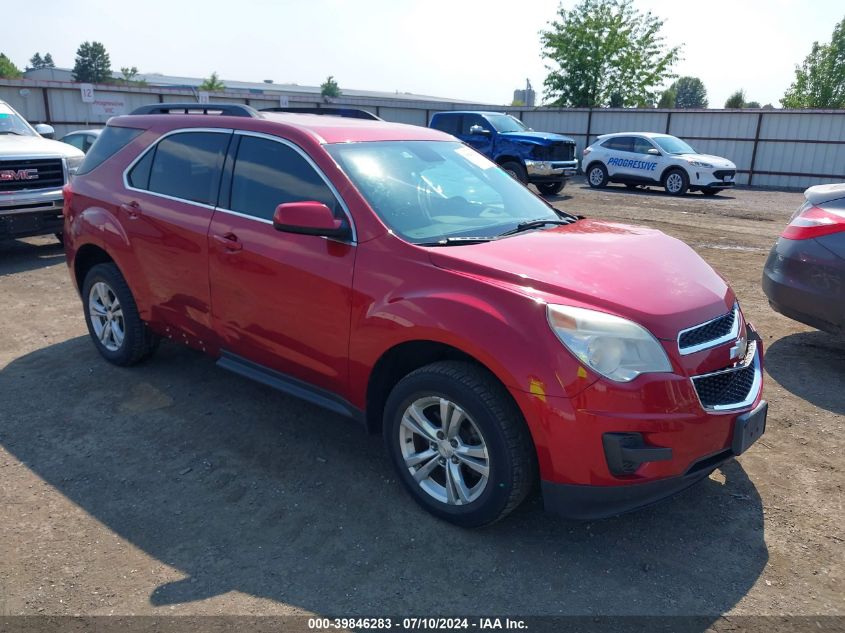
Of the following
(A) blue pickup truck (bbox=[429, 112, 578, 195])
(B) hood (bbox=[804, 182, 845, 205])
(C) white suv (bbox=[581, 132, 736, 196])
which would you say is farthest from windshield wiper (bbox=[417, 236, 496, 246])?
(C) white suv (bbox=[581, 132, 736, 196])

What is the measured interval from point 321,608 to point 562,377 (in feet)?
4.39

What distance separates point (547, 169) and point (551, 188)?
4.51 ft

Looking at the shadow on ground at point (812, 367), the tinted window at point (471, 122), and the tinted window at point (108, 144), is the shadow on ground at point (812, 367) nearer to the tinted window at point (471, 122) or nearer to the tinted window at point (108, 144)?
the tinted window at point (108, 144)

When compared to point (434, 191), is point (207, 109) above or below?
above

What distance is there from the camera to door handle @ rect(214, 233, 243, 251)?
390 centimetres

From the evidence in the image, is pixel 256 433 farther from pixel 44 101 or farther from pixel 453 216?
pixel 44 101

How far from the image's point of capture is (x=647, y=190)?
19.8m

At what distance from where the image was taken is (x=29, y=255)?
923cm

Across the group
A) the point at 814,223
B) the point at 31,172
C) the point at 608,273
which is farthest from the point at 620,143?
the point at 608,273

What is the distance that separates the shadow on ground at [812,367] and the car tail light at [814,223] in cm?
80

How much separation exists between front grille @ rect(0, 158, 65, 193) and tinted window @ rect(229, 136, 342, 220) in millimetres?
5873

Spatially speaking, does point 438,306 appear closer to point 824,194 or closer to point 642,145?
point 824,194

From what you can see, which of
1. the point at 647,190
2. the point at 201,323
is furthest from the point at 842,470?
the point at 647,190

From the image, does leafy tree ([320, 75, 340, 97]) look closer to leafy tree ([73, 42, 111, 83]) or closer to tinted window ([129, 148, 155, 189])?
leafy tree ([73, 42, 111, 83])
